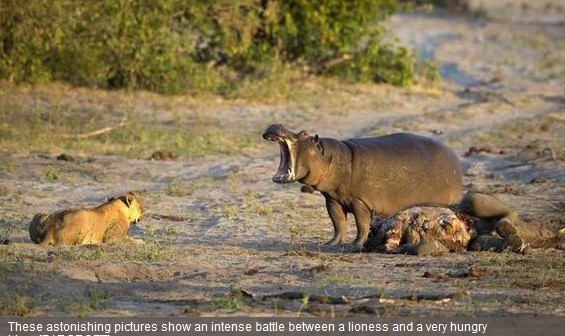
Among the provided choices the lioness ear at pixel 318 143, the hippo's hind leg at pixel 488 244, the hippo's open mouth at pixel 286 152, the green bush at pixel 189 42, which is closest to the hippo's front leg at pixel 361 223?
the lioness ear at pixel 318 143

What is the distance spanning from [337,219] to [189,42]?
27.8 feet

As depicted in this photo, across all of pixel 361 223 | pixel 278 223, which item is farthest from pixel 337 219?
pixel 278 223

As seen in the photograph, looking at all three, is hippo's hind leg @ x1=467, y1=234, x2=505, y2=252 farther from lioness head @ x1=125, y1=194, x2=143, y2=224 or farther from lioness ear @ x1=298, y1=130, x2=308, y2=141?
lioness head @ x1=125, y1=194, x2=143, y2=224

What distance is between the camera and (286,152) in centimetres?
A: 890

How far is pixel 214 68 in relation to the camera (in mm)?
18203

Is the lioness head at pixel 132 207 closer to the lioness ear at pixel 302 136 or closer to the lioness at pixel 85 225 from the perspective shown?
the lioness at pixel 85 225

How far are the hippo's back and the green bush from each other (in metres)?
6.77

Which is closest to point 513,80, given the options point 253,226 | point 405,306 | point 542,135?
point 542,135

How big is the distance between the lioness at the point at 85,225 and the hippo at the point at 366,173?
1.10 meters

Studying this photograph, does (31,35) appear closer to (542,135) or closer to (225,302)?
(542,135)

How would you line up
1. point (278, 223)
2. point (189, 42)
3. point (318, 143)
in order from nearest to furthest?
point (318, 143) < point (278, 223) < point (189, 42)

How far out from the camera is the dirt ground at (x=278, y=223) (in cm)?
715

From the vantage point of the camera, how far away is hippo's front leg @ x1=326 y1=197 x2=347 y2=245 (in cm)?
922

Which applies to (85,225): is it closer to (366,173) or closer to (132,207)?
(132,207)
